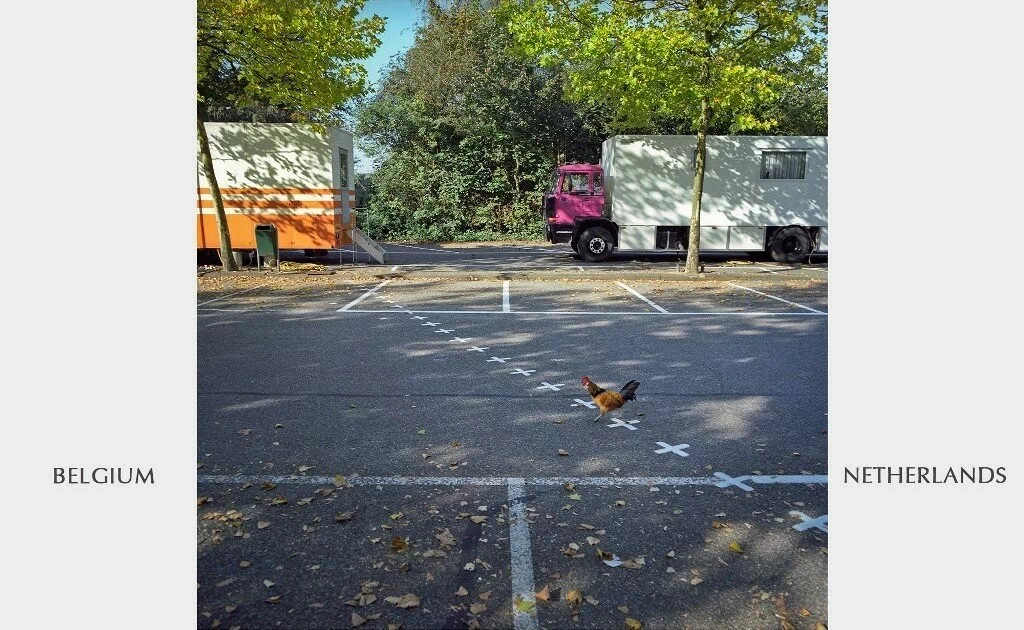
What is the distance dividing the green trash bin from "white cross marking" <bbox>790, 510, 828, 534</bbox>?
13.7 metres

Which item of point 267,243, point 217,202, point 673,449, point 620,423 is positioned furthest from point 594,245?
point 673,449

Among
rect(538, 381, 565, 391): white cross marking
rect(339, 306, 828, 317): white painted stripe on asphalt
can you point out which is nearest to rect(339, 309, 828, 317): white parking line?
rect(339, 306, 828, 317): white painted stripe on asphalt

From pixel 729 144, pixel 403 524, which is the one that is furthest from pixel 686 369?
pixel 729 144

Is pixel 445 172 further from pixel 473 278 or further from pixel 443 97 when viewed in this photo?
pixel 473 278

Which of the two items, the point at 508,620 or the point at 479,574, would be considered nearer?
the point at 508,620

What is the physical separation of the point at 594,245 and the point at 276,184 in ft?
26.4

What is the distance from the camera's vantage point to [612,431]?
211 inches

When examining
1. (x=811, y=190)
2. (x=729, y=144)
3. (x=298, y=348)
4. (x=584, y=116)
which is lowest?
(x=298, y=348)

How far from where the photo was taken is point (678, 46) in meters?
13.1

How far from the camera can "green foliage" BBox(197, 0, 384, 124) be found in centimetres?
1245

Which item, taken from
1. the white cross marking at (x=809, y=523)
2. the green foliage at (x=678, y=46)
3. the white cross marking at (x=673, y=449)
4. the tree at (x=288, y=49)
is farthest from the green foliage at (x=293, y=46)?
the white cross marking at (x=809, y=523)

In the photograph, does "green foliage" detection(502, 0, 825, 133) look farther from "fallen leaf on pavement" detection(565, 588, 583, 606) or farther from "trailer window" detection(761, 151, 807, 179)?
"fallen leaf on pavement" detection(565, 588, 583, 606)

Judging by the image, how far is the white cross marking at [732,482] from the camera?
4.31 metres

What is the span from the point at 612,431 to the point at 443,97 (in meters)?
22.3
